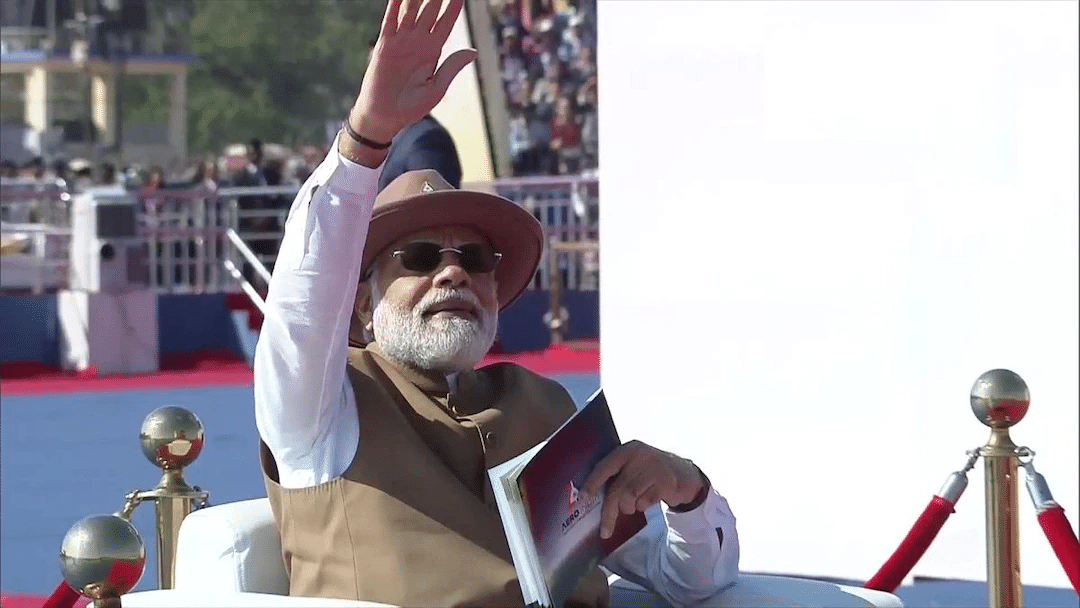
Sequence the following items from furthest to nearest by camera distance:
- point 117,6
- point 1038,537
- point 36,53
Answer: point 36,53, point 117,6, point 1038,537

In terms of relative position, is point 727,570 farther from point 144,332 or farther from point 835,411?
point 144,332

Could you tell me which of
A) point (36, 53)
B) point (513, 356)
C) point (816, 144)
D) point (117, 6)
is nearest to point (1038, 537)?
point (816, 144)

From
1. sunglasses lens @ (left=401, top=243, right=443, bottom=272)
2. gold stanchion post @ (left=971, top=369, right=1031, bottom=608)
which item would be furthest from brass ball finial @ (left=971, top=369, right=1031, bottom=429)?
sunglasses lens @ (left=401, top=243, right=443, bottom=272)

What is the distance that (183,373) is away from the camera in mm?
14312

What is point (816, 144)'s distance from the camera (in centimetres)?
622

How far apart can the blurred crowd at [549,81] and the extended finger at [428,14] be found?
17381mm

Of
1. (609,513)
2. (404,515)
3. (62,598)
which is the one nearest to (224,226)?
(62,598)

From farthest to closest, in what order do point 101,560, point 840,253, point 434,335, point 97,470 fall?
point 97,470 < point 840,253 < point 434,335 < point 101,560

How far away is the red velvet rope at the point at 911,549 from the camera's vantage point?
4.38 meters

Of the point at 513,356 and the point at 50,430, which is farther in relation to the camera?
the point at 513,356

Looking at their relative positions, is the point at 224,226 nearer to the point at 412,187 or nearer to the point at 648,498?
the point at 412,187

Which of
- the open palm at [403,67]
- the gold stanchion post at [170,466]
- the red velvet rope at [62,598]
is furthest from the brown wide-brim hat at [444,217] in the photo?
the red velvet rope at [62,598]

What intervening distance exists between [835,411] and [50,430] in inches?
253

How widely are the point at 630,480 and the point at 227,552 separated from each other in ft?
2.51
